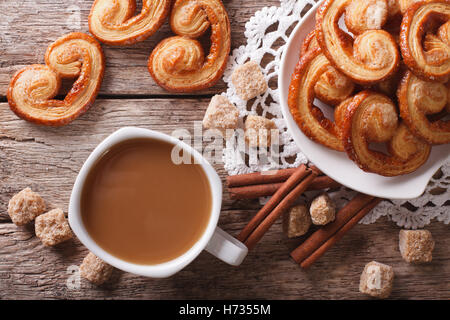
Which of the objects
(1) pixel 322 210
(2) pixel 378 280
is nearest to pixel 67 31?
(1) pixel 322 210

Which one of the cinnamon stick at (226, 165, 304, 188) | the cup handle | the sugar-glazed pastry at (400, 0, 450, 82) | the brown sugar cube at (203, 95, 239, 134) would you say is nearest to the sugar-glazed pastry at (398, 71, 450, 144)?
the sugar-glazed pastry at (400, 0, 450, 82)

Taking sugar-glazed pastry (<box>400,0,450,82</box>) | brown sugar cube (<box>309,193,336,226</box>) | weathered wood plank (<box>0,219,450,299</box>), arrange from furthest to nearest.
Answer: weathered wood plank (<box>0,219,450,299</box>), brown sugar cube (<box>309,193,336,226</box>), sugar-glazed pastry (<box>400,0,450,82</box>)

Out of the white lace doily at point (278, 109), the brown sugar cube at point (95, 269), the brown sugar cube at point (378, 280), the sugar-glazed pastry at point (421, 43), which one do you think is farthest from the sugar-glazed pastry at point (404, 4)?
the brown sugar cube at point (95, 269)

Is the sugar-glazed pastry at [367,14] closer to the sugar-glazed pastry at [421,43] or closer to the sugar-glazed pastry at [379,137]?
the sugar-glazed pastry at [421,43]

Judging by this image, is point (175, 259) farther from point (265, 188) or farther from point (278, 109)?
point (278, 109)

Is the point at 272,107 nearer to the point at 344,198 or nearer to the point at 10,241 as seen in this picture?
the point at 344,198
